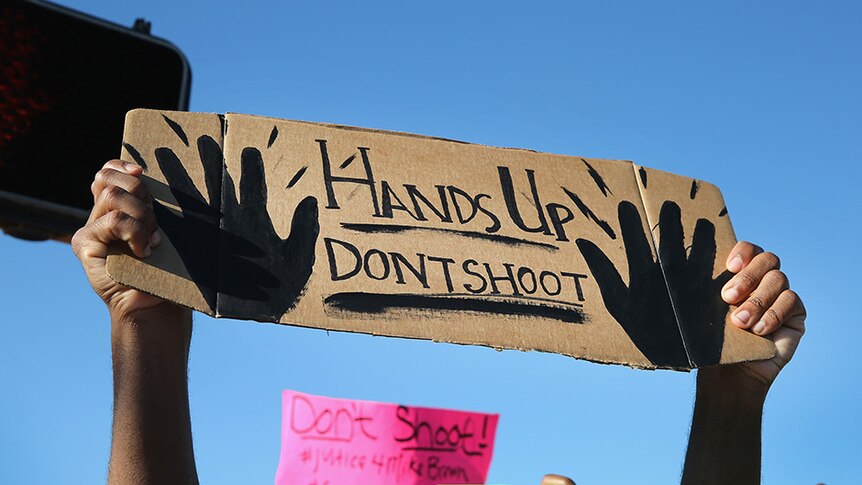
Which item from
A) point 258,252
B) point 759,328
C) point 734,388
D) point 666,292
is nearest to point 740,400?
point 734,388

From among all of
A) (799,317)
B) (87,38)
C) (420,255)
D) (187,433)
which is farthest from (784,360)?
(87,38)

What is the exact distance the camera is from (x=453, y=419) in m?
1.92

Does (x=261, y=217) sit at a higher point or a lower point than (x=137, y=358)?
higher

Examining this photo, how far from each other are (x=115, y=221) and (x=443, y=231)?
0.52 m

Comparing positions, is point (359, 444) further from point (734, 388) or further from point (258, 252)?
point (734, 388)

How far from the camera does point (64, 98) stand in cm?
193

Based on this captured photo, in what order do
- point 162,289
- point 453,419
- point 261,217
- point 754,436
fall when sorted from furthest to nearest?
point 754,436
point 453,419
point 261,217
point 162,289

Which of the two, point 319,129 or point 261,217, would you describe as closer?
point 261,217

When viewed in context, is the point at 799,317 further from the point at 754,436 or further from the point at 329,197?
the point at 329,197

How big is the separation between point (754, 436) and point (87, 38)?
149cm

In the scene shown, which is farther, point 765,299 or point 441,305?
point 765,299

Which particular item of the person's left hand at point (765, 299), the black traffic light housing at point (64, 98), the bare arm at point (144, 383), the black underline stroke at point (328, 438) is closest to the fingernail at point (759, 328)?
the person's left hand at point (765, 299)

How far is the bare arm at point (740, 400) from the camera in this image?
1.89 meters

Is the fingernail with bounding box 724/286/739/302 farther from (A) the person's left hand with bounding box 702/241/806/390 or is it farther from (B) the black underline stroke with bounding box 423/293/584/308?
(B) the black underline stroke with bounding box 423/293/584/308
